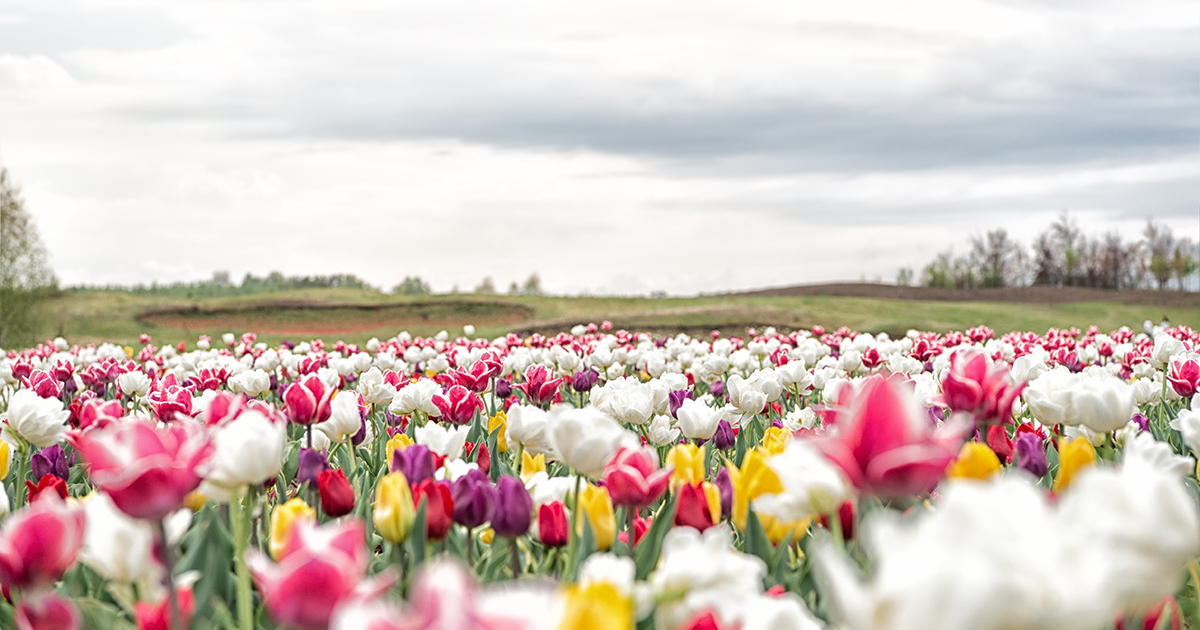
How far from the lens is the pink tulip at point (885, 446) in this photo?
1307 millimetres

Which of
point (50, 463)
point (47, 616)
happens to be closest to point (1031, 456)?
point (47, 616)

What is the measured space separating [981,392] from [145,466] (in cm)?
200

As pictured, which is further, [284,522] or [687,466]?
[687,466]

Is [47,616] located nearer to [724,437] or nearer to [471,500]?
[471,500]

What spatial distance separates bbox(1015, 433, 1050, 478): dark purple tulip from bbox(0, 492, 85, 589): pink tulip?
2314mm

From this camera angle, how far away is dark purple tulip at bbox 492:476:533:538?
2.02 meters

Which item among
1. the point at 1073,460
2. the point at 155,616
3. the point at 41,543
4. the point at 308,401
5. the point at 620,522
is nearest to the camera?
the point at 41,543

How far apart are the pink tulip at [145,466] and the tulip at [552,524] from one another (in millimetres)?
874

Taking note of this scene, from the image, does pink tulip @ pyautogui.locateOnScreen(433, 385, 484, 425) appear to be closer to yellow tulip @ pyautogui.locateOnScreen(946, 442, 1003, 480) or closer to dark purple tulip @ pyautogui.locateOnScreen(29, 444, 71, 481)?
dark purple tulip @ pyautogui.locateOnScreen(29, 444, 71, 481)

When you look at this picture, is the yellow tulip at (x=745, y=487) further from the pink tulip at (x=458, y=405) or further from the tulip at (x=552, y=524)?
the pink tulip at (x=458, y=405)

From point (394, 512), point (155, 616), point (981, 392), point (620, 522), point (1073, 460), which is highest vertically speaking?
point (981, 392)

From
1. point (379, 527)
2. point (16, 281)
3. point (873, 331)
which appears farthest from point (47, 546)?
point (16, 281)

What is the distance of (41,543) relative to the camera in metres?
1.51

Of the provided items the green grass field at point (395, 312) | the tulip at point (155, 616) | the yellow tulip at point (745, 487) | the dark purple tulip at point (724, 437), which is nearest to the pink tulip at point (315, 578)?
→ the tulip at point (155, 616)
